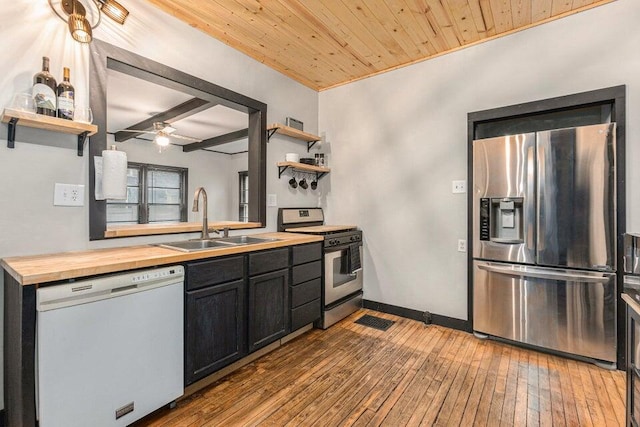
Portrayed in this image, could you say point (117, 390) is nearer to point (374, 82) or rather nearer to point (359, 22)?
point (359, 22)

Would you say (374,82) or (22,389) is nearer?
(22,389)

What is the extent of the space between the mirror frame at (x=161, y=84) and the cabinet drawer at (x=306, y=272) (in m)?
0.71

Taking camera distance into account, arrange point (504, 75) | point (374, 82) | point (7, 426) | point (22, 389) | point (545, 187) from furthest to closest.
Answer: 1. point (374, 82)
2. point (504, 75)
3. point (545, 187)
4. point (7, 426)
5. point (22, 389)

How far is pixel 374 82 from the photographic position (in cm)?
347

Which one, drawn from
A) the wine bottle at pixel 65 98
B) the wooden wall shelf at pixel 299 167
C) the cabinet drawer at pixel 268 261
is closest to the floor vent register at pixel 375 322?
the cabinet drawer at pixel 268 261

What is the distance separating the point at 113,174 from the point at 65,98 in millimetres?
477

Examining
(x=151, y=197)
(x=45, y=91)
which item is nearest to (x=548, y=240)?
(x=45, y=91)

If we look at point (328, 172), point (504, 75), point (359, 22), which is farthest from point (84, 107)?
point (504, 75)

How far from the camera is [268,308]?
2365mm

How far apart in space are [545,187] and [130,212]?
22.3 feet

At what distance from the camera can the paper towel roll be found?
1.90 metres

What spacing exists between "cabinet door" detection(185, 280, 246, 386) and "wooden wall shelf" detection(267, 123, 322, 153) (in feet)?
5.60

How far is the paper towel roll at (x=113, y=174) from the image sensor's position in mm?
1902

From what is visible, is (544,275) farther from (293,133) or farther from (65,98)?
(65,98)
